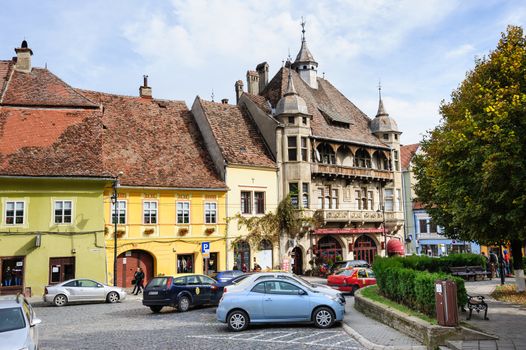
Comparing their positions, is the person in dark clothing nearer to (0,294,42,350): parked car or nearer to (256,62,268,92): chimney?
(0,294,42,350): parked car

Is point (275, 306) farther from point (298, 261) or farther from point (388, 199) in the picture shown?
point (388, 199)

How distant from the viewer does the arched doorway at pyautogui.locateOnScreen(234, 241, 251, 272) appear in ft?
114

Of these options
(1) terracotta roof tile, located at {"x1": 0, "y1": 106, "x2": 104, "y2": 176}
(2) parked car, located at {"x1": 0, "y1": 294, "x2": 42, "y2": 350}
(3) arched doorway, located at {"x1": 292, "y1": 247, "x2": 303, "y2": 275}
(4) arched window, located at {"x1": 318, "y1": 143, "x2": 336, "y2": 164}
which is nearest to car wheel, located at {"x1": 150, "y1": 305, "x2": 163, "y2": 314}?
(2) parked car, located at {"x1": 0, "y1": 294, "x2": 42, "y2": 350}

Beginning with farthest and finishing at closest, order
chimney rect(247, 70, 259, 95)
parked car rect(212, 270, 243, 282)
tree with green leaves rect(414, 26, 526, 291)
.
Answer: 1. chimney rect(247, 70, 259, 95)
2. parked car rect(212, 270, 243, 282)
3. tree with green leaves rect(414, 26, 526, 291)

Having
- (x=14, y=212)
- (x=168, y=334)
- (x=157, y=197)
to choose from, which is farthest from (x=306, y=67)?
(x=168, y=334)

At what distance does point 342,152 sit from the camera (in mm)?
41750

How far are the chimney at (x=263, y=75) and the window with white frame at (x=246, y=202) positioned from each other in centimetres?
1344

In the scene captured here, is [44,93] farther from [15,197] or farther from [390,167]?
[390,167]

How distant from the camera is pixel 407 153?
59.3 metres

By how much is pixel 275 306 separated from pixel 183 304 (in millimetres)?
6727

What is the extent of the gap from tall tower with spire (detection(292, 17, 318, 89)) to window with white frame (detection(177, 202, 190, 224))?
19.7 m

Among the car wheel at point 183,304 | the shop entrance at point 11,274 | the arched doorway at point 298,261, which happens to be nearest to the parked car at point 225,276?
the car wheel at point 183,304

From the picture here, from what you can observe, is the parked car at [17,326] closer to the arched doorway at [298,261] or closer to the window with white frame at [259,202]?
the window with white frame at [259,202]

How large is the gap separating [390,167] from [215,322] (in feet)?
103
